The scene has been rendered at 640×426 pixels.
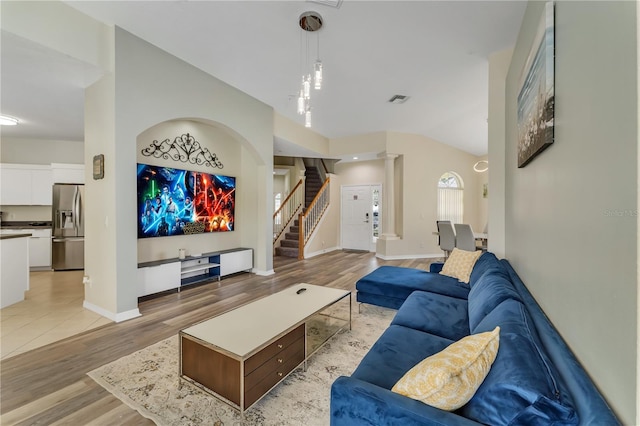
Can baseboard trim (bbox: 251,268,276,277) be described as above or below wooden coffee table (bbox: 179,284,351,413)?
below

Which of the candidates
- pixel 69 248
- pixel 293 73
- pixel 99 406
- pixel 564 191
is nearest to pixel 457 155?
pixel 293 73

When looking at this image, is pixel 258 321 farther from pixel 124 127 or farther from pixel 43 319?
pixel 43 319

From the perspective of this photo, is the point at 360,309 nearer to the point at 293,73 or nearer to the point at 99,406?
the point at 99,406

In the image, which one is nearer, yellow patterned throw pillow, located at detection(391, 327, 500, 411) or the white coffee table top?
yellow patterned throw pillow, located at detection(391, 327, 500, 411)

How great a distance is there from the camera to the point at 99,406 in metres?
1.82

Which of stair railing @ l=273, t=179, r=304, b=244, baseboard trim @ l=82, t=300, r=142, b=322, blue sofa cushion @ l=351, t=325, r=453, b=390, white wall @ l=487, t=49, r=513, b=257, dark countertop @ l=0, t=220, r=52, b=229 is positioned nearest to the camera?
blue sofa cushion @ l=351, t=325, r=453, b=390

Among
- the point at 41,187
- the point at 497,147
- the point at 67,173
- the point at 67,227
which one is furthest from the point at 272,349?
the point at 41,187

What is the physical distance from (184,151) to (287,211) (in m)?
4.22

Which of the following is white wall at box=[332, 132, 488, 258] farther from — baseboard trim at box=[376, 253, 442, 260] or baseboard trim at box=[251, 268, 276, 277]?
baseboard trim at box=[251, 268, 276, 277]

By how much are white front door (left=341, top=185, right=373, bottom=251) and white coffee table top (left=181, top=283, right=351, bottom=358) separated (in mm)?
5645

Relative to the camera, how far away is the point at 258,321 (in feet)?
7.01

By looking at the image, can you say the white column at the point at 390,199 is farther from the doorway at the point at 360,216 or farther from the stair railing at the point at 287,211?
the stair railing at the point at 287,211

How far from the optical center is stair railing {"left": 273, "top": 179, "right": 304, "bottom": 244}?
27.3 feet

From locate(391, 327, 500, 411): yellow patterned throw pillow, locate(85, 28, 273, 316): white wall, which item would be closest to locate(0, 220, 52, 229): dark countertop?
locate(85, 28, 273, 316): white wall
